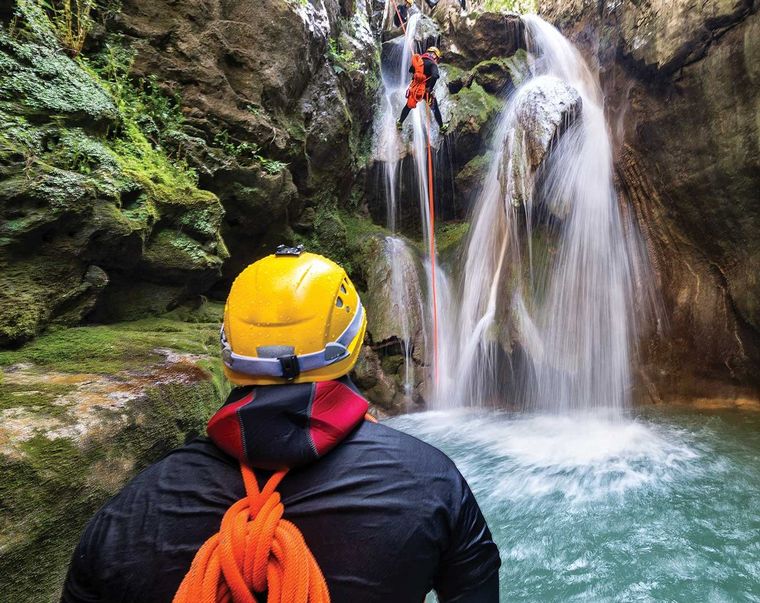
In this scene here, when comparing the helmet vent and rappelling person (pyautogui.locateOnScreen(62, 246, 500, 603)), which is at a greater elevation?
the helmet vent

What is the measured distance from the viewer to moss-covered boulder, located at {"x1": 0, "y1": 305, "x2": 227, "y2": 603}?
1.67 metres

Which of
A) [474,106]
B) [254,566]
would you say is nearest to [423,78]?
[474,106]

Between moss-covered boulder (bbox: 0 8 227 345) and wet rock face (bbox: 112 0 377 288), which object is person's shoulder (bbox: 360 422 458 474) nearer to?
moss-covered boulder (bbox: 0 8 227 345)

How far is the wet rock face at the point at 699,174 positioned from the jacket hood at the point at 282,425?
665cm

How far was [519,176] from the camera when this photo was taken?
7672 millimetres

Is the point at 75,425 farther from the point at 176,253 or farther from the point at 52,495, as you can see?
the point at 176,253

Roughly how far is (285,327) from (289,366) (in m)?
0.11

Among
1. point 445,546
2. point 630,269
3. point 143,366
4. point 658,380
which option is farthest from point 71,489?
point 630,269

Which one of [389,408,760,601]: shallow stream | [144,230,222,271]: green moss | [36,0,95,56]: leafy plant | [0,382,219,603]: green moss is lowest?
[389,408,760,601]: shallow stream

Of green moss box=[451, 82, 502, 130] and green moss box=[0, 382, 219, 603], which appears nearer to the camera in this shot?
green moss box=[0, 382, 219, 603]

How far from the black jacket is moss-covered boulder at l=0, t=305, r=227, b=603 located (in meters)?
1.01

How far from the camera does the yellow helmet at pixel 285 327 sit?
1061 millimetres

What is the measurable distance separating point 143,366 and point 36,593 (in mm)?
1480

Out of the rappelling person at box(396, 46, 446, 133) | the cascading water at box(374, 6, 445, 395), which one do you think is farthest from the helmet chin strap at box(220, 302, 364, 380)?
the rappelling person at box(396, 46, 446, 133)
